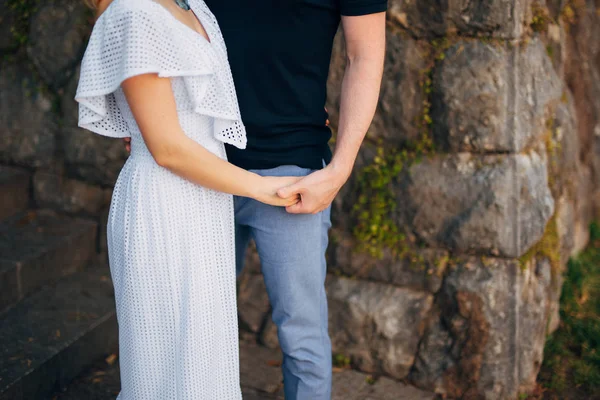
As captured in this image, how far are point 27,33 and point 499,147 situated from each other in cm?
245

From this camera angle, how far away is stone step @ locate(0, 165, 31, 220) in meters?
3.36

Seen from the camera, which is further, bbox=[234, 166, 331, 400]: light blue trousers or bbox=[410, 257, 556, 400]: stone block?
bbox=[410, 257, 556, 400]: stone block

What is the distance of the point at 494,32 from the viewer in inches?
98.0

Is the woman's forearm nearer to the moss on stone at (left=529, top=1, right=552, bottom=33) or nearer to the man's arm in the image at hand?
the man's arm

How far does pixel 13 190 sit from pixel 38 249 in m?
0.46

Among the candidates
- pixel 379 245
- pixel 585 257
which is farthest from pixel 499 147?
pixel 585 257

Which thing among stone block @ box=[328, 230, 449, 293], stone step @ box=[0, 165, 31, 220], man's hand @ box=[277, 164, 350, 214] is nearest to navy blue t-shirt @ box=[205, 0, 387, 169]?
man's hand @ box=[277, 164, 350, 214]

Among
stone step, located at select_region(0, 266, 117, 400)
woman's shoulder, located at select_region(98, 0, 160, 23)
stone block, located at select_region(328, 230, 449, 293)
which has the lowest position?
stone step, located at select_region(0, 266, 117, 400)

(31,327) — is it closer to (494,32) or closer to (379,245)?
(379,245)

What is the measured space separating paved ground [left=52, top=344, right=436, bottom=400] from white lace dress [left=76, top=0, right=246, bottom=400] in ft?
3.33

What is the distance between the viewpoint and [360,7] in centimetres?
186

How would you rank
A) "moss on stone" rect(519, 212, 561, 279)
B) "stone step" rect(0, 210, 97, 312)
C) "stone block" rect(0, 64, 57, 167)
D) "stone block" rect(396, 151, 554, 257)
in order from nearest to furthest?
1. "stone block" rect(396, 151, 554, 257)
2. "moss on stone" rect(519, 212, 561, 279)
3. "stone step" rect(0, 210, 97, 312)
4. "stone block" rect(0, 64, 57, 167)

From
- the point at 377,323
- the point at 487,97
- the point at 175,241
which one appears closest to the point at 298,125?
the point at 175,241

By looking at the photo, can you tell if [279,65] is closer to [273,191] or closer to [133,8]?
[273,191]
